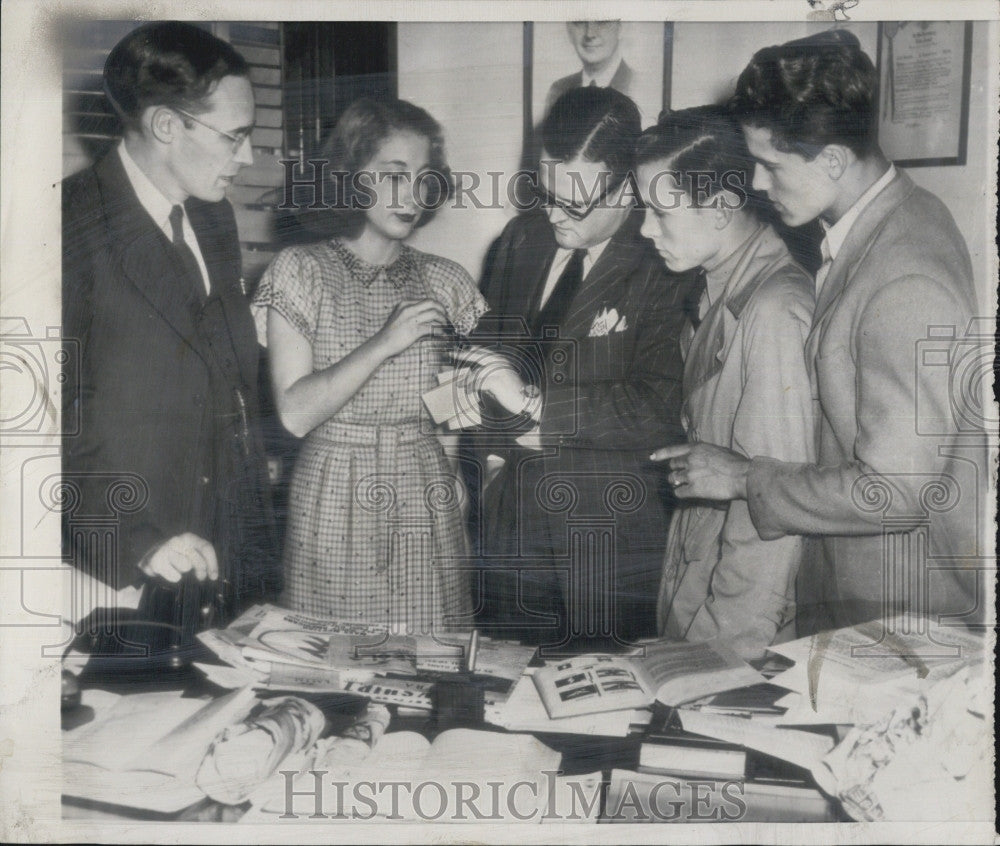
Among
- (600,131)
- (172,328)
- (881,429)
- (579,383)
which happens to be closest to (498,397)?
(579,383)

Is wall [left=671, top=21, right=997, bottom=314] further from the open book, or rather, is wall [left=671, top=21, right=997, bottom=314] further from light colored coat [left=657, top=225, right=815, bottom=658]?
the open book

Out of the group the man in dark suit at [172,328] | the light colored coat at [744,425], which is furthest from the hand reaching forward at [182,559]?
the light colored coat at [744,425]

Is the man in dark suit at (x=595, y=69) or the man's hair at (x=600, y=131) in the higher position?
the man in dark suit at (x=595, y=69)

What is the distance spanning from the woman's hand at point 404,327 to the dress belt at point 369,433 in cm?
18

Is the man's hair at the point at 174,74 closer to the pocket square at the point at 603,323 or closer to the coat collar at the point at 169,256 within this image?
the coat collar at the point at 169,256

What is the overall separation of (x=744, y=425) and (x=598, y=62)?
958 millimetres

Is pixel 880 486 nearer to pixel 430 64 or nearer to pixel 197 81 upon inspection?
pixel 430 64

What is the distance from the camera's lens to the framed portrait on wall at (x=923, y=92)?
9.04ft

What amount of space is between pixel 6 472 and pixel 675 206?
179 cm

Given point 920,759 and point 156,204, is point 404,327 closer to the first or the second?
point 156,204

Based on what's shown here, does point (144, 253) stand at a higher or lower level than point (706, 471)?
higher

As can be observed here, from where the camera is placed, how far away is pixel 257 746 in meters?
2.78

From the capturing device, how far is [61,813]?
2832 millimetres

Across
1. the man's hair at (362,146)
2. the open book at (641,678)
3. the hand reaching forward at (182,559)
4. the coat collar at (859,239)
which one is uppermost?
the man's hair at (362,146)
